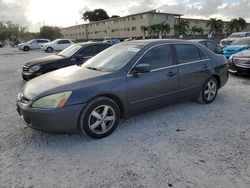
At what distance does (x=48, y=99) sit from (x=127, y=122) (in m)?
1.57

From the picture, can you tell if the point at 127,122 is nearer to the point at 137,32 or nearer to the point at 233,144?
the point at 233,144

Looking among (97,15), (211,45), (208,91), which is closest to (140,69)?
(208,91)

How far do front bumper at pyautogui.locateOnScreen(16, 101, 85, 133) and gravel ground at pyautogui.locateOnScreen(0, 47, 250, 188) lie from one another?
1.05 feet

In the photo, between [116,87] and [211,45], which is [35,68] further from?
[211,45]

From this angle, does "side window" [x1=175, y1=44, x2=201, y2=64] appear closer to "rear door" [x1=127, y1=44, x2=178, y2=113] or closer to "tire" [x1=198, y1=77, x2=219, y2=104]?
"rear door" [x1=127, y1=44, x2=178, y2=113]

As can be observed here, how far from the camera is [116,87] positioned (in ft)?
11.2

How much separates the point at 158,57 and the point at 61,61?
3.92m

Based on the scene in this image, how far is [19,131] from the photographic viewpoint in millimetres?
3689

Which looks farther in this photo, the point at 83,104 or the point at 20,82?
the point at 20,82

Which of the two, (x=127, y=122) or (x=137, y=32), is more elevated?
(x=137, y=32)

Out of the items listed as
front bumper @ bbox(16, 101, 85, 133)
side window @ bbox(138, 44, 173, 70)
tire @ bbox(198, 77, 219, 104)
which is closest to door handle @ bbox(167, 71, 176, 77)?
side window @ bbox(138, 44, 173, 70)

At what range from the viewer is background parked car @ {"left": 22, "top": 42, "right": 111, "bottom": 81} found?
21.6 feet

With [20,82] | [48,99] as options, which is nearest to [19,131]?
[48,99]

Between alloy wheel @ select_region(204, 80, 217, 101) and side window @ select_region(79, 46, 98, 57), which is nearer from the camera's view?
alloy wheel @ select_region(204, 80, 217, 101)
